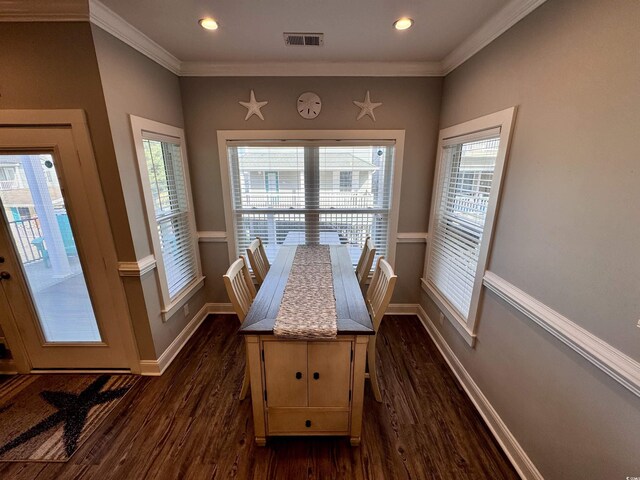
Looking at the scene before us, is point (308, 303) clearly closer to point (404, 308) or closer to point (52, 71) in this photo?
point (404, 308)

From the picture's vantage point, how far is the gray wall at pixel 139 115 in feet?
5.59

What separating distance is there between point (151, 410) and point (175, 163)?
2131 mm

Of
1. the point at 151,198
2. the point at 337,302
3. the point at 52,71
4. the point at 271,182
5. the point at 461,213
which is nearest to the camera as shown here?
the point at 52,71

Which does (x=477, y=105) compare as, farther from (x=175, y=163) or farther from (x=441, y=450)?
(x=175, y=163)

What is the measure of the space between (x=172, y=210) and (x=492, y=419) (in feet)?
10.2

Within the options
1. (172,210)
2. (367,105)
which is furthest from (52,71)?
(367,105)

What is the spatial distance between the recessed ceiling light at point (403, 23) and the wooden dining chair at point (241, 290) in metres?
2.02

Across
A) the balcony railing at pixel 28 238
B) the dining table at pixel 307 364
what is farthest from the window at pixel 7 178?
the dining table at pixel 307 364

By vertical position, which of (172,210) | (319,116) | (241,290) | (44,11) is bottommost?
(241,290)

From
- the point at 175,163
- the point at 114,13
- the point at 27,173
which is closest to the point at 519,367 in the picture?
the point at 175,163

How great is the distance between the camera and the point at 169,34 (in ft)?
6.26

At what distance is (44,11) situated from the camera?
4.89 ft

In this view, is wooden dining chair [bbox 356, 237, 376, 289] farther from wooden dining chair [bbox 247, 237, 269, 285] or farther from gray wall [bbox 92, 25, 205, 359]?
gray wall [bbox 92, 25, 205, 359]

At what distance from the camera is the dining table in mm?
1416
